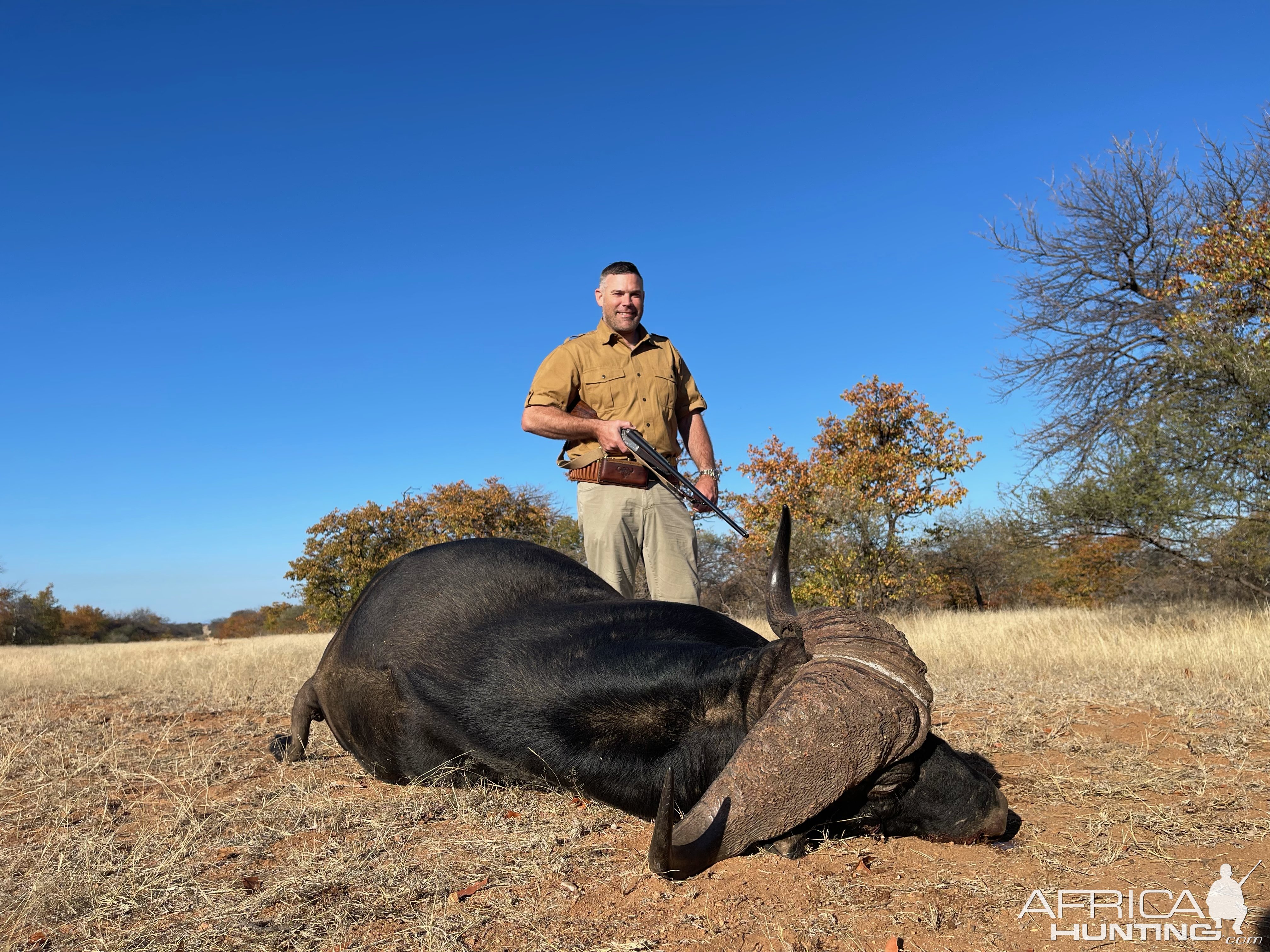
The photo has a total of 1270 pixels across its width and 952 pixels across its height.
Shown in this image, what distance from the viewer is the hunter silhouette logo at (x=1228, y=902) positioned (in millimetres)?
2070

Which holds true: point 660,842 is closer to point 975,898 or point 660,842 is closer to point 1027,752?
point 975,898

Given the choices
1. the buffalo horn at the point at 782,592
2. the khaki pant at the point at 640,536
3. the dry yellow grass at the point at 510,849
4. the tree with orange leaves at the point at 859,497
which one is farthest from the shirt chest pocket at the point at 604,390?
the tree with orange leaves at the point at 859,497

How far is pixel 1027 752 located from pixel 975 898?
202 cm

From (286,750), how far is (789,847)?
115 inches

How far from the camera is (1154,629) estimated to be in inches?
392

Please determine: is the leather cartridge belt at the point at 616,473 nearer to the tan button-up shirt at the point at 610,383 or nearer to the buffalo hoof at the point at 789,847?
the tan button-up shirt at the point at 610,383

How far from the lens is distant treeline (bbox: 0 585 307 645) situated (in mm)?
41219

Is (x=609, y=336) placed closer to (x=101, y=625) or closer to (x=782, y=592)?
(x=782, y=592)

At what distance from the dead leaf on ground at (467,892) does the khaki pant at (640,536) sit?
2718 mm

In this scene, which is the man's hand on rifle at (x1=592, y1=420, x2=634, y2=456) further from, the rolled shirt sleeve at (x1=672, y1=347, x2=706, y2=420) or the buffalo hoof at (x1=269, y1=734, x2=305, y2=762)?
the buffalo hoof at (x1=269, y1=734, x2=305, y2=762)

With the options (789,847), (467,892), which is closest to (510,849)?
(467,892)

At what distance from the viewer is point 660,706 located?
251 centimetres

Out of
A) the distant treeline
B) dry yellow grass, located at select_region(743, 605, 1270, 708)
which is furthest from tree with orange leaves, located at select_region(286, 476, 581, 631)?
dry yellow grass, located at select_region(743, 605, 1270, 708)

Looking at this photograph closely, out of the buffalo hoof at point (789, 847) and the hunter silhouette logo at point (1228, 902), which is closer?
the hunter silhouette logo at point (1228, 902)
